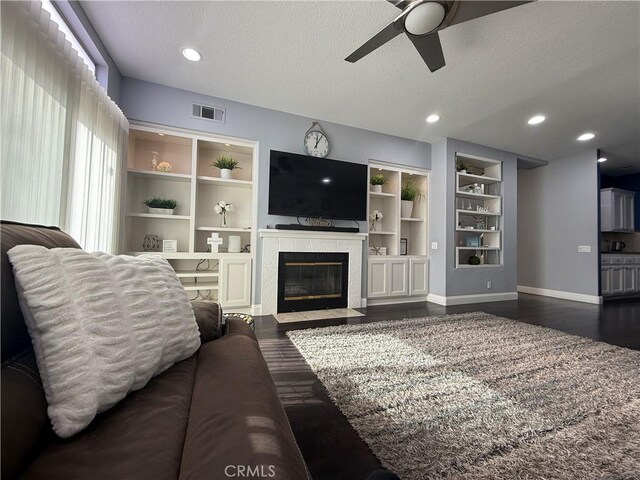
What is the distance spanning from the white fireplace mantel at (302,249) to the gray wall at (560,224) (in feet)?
13.9

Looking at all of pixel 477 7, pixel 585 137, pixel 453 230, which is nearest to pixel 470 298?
pixel 453 230

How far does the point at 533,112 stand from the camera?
3.53 m

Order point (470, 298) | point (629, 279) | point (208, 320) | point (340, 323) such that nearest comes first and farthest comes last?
point (208, 320), point (340, 323), point (470, 298), point (629, 279)

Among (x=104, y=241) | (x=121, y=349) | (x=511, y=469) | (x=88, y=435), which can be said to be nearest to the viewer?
(x=88, y=435)

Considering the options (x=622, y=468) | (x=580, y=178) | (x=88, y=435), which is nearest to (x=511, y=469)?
(x=622, y=468)

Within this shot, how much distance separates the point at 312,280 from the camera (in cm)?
379

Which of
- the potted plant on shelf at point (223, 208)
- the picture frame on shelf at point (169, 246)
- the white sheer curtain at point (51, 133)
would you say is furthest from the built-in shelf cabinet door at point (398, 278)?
the white sheer curtain at point (51, 133)

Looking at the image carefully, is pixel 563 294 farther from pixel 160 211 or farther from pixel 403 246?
pixel 160 211

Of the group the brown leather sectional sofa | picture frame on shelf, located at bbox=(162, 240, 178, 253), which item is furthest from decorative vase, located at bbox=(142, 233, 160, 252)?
the brown leather sectional sofa

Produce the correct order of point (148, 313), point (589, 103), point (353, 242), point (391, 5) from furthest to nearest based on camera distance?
point (353, 242), point (589, 103), point (391, 5), point (148, 313)

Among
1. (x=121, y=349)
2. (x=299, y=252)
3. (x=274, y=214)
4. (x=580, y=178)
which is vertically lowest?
(x=121, y=349)

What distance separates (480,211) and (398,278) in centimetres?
191

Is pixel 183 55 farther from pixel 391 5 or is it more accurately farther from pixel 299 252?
pixel 299 252

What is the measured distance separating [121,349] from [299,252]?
297cm
